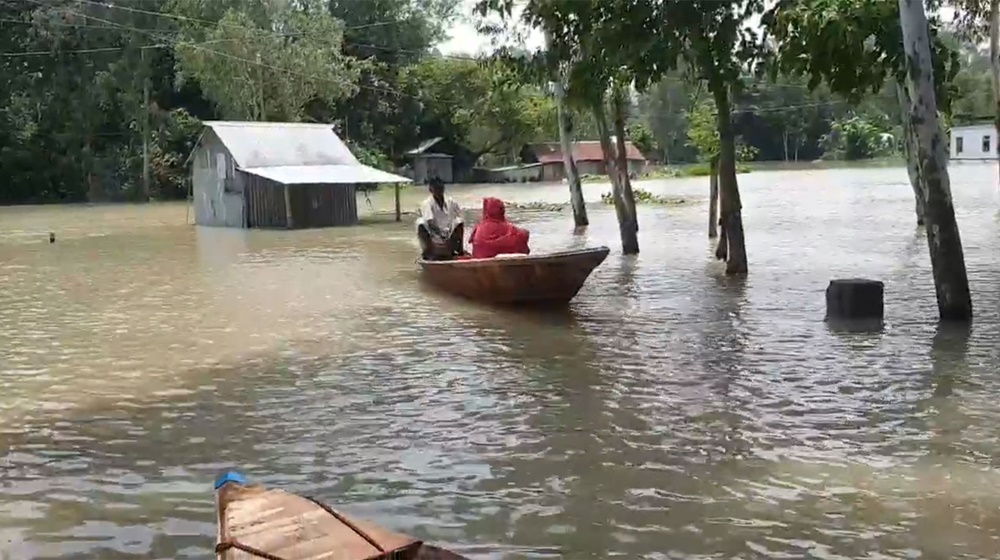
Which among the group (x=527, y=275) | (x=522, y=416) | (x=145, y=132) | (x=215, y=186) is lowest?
(x=522, y=416)

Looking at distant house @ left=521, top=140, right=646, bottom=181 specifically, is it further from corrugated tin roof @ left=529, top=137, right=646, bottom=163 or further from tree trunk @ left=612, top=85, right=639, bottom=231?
tree trunk @ left=612, top=85, right=639, bottom=231

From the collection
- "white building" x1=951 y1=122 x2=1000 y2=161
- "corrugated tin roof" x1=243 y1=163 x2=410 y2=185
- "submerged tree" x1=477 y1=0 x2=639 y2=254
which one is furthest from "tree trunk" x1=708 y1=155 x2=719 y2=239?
"white building" x1=951 y1=122 x2=1000 y2=161

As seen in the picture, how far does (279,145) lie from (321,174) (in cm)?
238

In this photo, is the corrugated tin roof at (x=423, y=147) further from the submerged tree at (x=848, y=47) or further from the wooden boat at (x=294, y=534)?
the wooden boat at (x=294, y=534)

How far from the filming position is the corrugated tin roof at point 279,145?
32.9 metres

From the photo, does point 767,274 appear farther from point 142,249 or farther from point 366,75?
point 366,75

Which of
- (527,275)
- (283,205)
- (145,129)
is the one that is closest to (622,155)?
(527,275)

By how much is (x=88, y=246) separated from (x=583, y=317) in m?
17.4

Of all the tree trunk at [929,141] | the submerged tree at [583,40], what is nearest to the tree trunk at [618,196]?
the submerged tree at [583,40]

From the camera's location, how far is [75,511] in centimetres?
636

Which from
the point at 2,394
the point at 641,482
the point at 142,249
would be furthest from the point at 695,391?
the point at 142,249

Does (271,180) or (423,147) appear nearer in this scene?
(271,180)

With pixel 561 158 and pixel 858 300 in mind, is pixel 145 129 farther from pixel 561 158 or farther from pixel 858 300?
pixel 858 300

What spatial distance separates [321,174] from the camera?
32.3m
